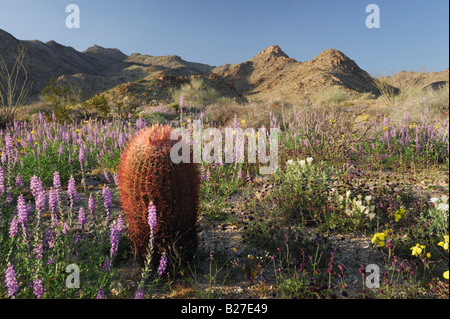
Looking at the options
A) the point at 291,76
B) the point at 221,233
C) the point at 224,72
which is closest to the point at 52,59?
the point at 224,72

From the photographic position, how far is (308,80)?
31.7m

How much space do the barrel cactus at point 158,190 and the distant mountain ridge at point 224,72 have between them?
65.5ft

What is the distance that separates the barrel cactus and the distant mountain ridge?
20.0 m

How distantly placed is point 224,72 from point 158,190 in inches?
1986

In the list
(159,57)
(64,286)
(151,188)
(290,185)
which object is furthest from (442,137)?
(159,57)

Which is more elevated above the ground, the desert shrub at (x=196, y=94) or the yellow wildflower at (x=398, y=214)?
the desert shrub at (x=196, y=94)

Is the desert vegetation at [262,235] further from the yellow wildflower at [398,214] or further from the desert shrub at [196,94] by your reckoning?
the desert shrub at [196,94]

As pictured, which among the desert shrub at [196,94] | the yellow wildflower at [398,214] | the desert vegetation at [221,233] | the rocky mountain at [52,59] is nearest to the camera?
the desert vegetation at [221,233]

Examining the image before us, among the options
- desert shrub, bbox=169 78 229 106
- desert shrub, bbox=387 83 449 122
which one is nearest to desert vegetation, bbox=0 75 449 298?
desert shrub, bbox=387 83 449 122

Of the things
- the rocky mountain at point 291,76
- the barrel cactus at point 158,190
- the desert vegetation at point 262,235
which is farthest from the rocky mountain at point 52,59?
the barrel cactus at point 158,190

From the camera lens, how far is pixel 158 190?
2449 millimetres

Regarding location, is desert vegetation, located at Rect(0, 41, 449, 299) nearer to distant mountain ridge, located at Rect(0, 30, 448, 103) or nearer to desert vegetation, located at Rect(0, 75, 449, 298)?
desert vegetation, located at Rect(0, 75, 449, 298)

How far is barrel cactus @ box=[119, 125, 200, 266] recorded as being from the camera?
2.43 metres

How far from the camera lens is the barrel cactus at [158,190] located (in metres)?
2.43
